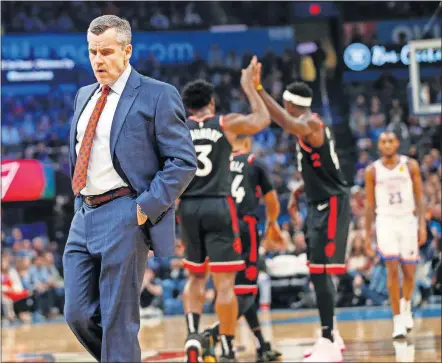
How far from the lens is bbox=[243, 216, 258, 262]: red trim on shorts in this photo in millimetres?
9117

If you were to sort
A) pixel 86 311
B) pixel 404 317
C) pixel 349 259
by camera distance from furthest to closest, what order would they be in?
pixel 349 259, pixel 404 317, pixel 86 311

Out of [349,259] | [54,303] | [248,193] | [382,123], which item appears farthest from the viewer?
[382,123]

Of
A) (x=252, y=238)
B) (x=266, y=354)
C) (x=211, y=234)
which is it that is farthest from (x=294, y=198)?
(x=211, y=234)

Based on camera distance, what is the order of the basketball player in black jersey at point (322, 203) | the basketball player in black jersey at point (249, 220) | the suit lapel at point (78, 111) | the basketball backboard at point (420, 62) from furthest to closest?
the basketball backboard at point (420, 62)
the basketball player in black jersey at point (249, 220)
the basketball player in black jersey at point (322, 203)
the suit lapel at point (78, 111)

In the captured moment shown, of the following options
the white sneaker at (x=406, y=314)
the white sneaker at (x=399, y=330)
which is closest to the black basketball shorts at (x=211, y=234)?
the white sneaker at (x=399, y=330)

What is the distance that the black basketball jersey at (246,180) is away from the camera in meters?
9.20

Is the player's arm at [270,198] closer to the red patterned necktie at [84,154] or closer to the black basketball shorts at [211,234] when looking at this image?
the black basketball shorts at [211,234]

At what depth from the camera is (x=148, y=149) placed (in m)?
4.91

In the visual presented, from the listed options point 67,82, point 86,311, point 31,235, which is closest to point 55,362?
point 86,311

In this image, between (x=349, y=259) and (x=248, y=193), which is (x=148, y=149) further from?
(x=349, y=259)

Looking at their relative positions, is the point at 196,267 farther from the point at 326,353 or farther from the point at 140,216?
the point at 140,216

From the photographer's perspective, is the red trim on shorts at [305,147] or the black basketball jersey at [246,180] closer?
the red trim on shorts at [305,147]

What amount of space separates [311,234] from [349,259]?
275 inches

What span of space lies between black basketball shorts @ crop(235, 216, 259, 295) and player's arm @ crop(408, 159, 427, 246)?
2129mm
